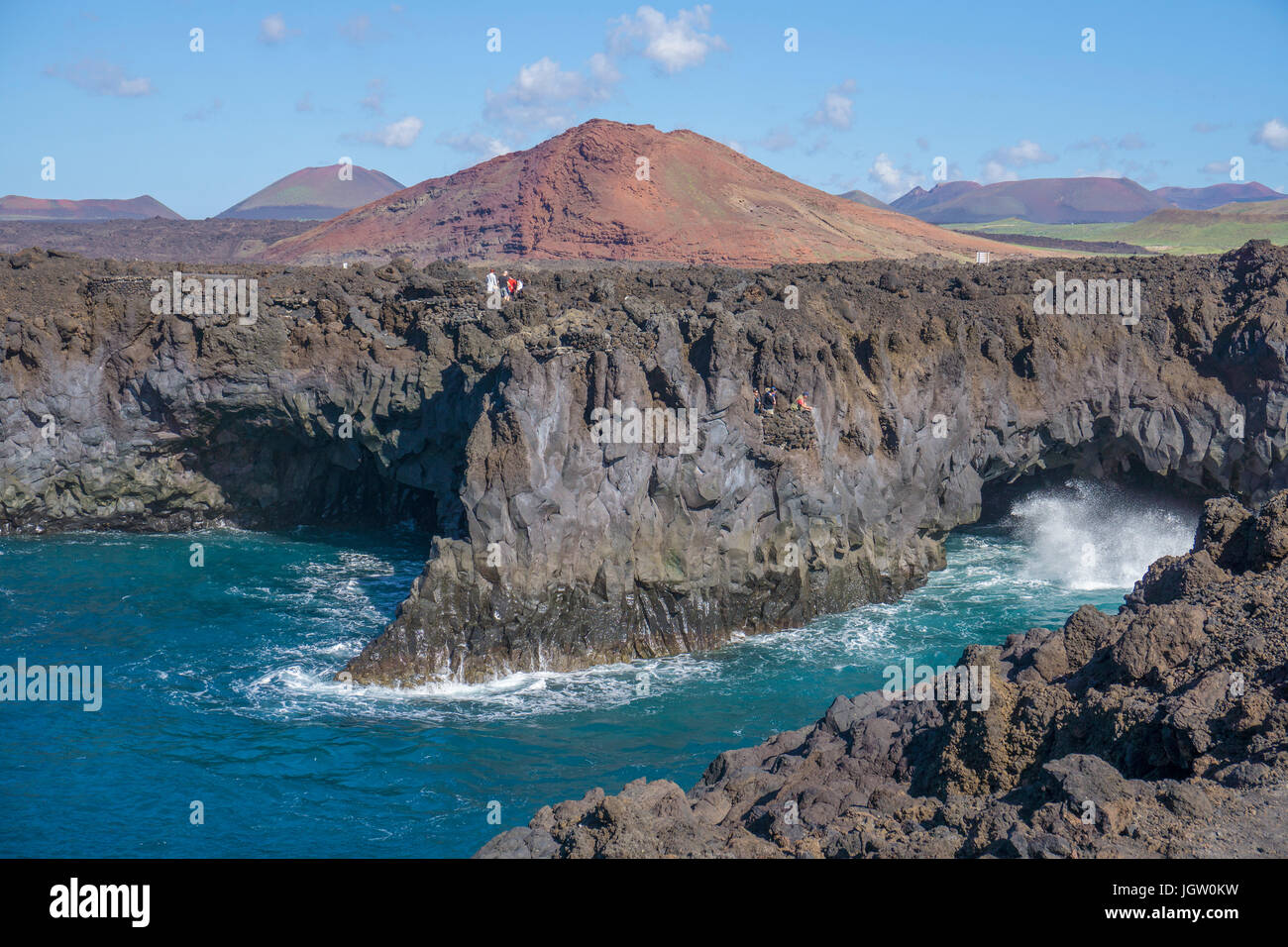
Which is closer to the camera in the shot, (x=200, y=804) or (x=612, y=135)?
(x=200, y=804)

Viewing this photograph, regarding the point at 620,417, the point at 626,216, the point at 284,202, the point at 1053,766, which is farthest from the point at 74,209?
the point at 1053,766

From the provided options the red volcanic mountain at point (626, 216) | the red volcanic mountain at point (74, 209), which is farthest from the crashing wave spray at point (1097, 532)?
the red volcanic mountain at point (74, 209)

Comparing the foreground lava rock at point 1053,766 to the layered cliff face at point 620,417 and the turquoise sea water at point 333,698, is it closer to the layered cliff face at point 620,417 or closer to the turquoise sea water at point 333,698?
the turquoise sea water at point 333,698

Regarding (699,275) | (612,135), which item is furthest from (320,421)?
(612,135)

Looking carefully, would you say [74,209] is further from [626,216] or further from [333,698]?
[333,698]

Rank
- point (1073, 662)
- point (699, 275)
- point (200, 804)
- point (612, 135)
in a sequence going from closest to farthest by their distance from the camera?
point (1073, 662), point (200, 804), point (699, 275), point (612, 135)
